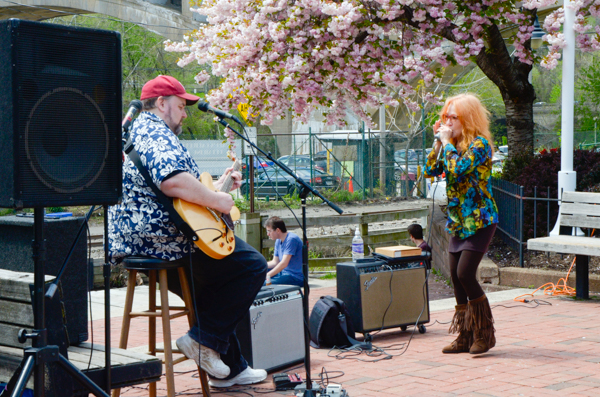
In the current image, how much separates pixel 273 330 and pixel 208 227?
1446 mm

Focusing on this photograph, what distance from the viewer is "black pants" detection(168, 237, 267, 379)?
13.2ft

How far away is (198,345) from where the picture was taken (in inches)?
159

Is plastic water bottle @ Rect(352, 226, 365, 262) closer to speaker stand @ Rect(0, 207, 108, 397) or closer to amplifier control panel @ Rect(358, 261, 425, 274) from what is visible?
amplifier control panel @ Rect(358, 261, 425, 274)

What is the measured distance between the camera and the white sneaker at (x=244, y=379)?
450cm

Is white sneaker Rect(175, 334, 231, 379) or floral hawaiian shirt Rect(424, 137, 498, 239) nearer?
white sneaker Rect(175, 334, 231, 379)

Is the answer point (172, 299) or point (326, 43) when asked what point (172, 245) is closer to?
point (172, 299)

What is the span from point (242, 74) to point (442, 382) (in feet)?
20.7

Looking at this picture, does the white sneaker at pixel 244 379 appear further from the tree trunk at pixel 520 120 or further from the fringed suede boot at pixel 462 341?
the tree trunk at pixel 520 120

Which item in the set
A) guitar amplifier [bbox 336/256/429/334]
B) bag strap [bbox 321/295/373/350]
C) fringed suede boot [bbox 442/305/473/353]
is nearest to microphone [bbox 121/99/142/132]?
bag strap [bbox 321/295/373/350]

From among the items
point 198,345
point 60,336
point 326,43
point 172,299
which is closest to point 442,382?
point 198,345

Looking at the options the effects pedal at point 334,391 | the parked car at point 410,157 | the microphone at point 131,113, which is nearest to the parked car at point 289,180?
the parked car at point 410,157

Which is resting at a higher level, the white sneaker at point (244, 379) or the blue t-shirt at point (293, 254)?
Result: the blue t-shirt at point (293, 254)

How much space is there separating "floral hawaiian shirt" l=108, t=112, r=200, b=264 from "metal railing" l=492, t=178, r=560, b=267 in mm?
5320

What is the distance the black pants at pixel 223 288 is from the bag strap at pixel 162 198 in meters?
0.29
